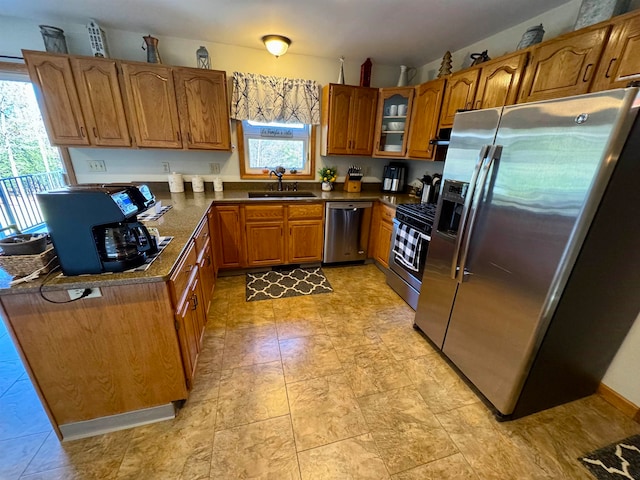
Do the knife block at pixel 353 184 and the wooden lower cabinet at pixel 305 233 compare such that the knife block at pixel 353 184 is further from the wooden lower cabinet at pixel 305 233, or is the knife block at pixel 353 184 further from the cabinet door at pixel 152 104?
the cabinet door at pixel 152 104

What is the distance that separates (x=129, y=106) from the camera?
251 cm

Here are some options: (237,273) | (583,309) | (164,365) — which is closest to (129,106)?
(237,273)

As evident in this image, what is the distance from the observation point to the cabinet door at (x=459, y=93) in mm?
2262

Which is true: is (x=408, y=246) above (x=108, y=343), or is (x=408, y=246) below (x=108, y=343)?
above

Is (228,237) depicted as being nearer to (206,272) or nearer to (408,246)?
(206,272)

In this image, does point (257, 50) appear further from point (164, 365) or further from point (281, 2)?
point (164, 365)

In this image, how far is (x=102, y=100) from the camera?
2439 mm

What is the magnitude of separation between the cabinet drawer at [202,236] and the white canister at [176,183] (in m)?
0.83

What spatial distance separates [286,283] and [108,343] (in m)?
1.82

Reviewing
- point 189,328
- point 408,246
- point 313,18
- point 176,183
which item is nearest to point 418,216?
point 408,246

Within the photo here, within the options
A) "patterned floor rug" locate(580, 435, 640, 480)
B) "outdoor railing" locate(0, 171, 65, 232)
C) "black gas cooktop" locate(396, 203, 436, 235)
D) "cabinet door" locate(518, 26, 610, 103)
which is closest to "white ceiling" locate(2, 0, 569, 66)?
"cabinet door" locate(518, 26, 610, 103)

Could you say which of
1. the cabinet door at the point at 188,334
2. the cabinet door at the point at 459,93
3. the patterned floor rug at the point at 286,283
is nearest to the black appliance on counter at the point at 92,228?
the cabinet door at the point at 188,334

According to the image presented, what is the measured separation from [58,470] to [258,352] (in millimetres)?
1100

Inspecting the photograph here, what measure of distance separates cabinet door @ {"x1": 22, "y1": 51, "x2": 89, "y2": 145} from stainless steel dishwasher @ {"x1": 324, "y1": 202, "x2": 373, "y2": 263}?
256 centimetres
